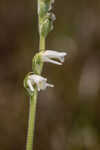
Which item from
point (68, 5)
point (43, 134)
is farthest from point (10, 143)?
point (68, 5)

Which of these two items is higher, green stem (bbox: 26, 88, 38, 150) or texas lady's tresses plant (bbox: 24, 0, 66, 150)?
texas lady's tresses plant (bbox: 24, 0, 66, 150)

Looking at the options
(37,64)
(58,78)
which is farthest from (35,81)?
(58,78)

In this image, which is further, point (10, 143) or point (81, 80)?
point (81, 80)

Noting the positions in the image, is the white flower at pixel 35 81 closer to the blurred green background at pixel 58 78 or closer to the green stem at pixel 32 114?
the green stem at pixel 32 114

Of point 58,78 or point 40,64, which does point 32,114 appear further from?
point 58,78

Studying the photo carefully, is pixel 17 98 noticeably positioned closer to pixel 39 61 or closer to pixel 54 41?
pixel 54 41

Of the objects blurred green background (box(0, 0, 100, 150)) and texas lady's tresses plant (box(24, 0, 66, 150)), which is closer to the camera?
texas lady's tresses plant (box(24, 0, 66, 150))

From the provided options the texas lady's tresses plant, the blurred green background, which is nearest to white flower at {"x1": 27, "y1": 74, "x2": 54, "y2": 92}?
the texas lady's tresses plant

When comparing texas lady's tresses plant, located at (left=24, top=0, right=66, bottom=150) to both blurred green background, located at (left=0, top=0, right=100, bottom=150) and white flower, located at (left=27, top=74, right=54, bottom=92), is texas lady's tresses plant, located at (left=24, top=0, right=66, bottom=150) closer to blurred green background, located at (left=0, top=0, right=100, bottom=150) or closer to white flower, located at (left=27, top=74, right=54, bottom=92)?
white flower, located at (left=27, top=74, right=54, bottom=92)
